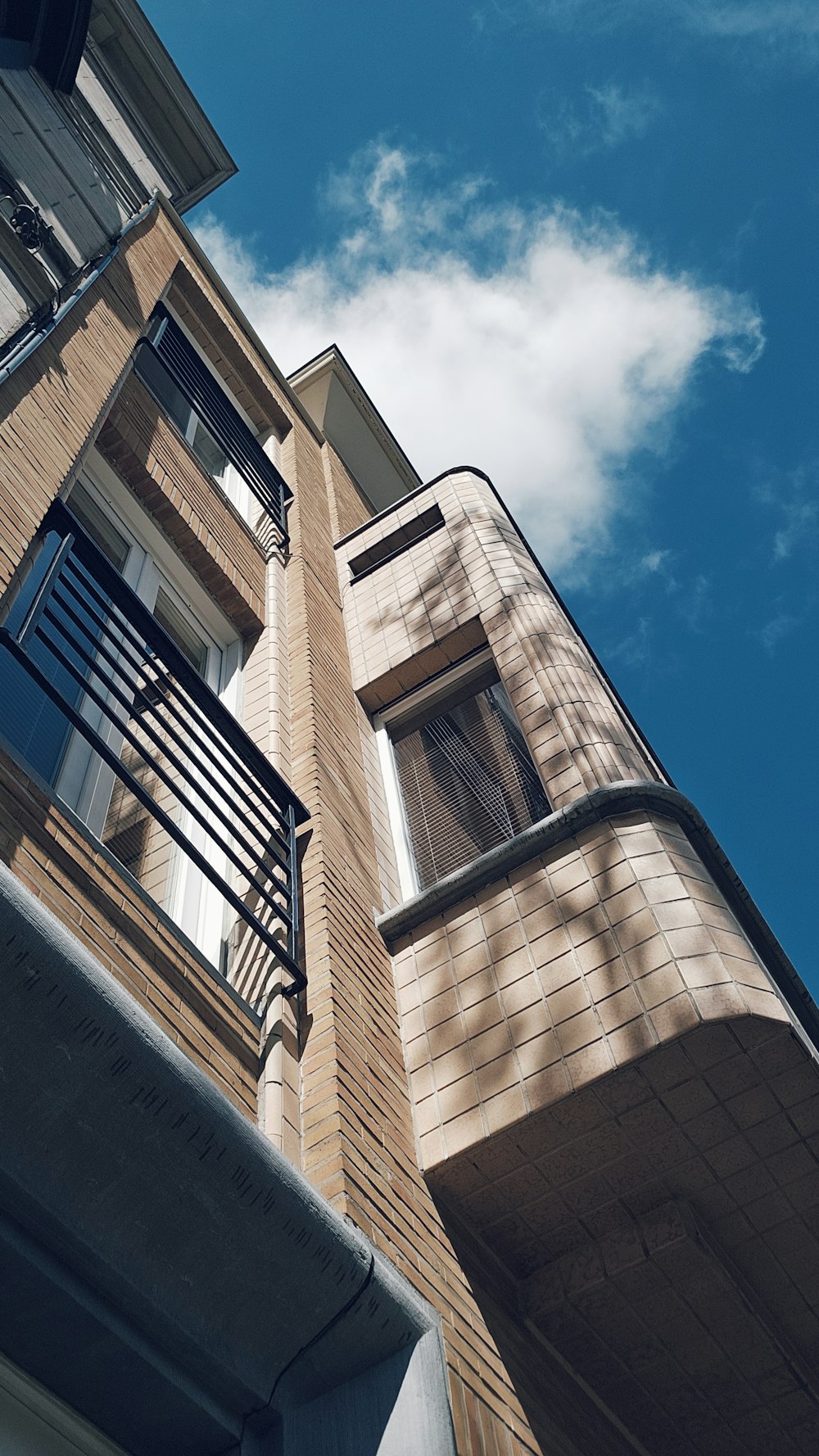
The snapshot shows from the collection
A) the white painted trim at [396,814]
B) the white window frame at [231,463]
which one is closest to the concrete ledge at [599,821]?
the white painted trim at [396,814]

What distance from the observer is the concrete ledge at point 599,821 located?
4891 mm

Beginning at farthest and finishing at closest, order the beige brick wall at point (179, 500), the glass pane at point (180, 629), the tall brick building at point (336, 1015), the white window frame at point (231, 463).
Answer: the white window frame at point (231, 463) < the beige brick wall at point (179, 500) < the glass pane at point (180, 629) < the tall brick building at point (336, 1015)

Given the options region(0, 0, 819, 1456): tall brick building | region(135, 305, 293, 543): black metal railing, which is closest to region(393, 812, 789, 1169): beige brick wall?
region(0, 0, 819, 1456): tall brick building

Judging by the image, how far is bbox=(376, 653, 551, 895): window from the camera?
599cm

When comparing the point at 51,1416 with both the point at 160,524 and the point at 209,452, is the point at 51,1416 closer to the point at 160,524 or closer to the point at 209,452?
the point at 160,524

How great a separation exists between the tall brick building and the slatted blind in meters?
0.03

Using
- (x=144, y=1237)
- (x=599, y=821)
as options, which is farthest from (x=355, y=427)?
(x=144, y=1237)

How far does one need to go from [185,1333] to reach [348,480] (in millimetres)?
11795

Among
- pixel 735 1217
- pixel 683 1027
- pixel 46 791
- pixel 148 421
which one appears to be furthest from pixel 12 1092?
pixel 148 421

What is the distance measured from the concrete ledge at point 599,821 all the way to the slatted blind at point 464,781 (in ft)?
2.18

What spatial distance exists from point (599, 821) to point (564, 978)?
0.79 m

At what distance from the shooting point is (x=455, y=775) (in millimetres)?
6609

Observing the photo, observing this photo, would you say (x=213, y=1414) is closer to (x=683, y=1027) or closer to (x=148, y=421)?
(x=683, y=1027)

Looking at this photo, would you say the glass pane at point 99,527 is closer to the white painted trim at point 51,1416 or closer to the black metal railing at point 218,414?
the black metal railing at point 218,414
